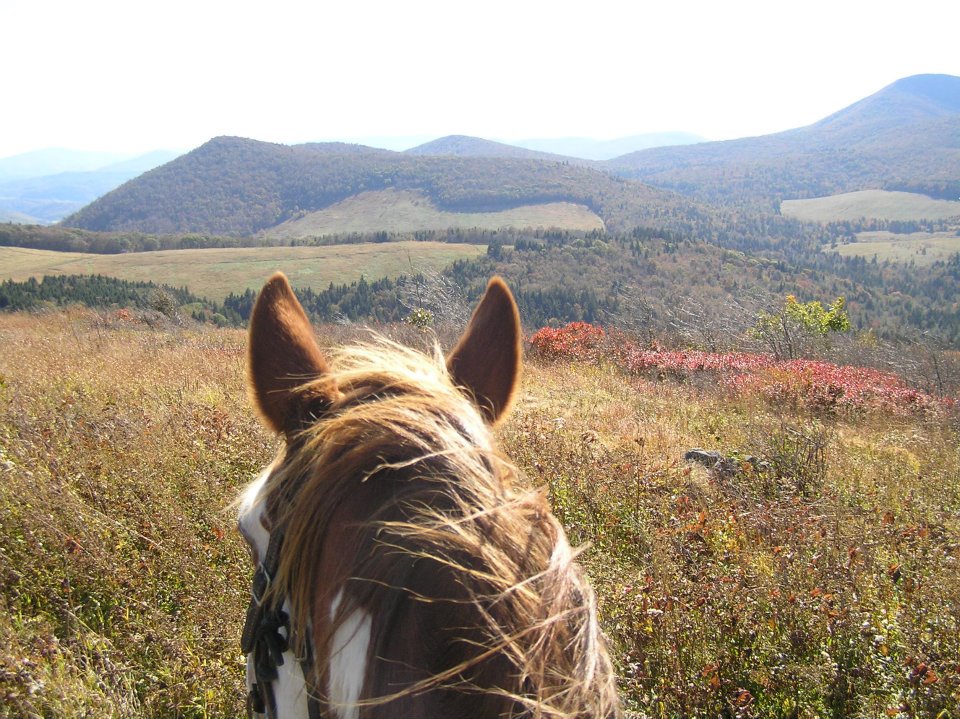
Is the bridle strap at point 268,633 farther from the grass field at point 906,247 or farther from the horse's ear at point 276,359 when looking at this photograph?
the grass field at point 906,247

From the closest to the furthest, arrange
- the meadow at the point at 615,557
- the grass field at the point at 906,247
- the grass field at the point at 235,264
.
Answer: the meadow at the point at 615,557, the grass field at the point at 235,264, the grass field at the point at 906,247

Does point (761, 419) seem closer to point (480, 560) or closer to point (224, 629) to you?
point (224, 629)

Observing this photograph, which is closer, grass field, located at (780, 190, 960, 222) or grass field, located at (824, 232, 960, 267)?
grass field, located at (824, 232, 960, 267)

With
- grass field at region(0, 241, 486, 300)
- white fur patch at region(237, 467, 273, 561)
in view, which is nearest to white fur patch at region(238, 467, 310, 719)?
white fur patch at region(237, 467, 273, 561)

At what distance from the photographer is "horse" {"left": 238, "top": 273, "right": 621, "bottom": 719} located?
703 mm

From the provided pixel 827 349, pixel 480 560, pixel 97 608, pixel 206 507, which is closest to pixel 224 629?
pixel 97 608

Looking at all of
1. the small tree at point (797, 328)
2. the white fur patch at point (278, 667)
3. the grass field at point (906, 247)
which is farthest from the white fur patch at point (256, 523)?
the grass field at point (906, 247)

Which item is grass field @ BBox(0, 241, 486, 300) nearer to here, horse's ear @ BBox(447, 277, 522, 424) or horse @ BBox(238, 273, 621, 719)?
horse's ear @ BBox(447, 277, 522, 424)

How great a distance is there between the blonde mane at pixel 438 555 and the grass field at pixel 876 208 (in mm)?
188286

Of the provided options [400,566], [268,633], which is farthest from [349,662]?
[268,633]

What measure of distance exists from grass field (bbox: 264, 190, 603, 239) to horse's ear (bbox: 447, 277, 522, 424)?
12858 cm

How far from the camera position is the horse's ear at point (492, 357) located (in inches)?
52.3

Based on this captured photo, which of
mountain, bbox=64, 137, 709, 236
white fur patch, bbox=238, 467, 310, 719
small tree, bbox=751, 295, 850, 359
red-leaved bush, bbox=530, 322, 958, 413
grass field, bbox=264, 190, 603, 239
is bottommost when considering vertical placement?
small tree, bbox=751, 295, 850, 359

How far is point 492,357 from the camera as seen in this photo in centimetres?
134
